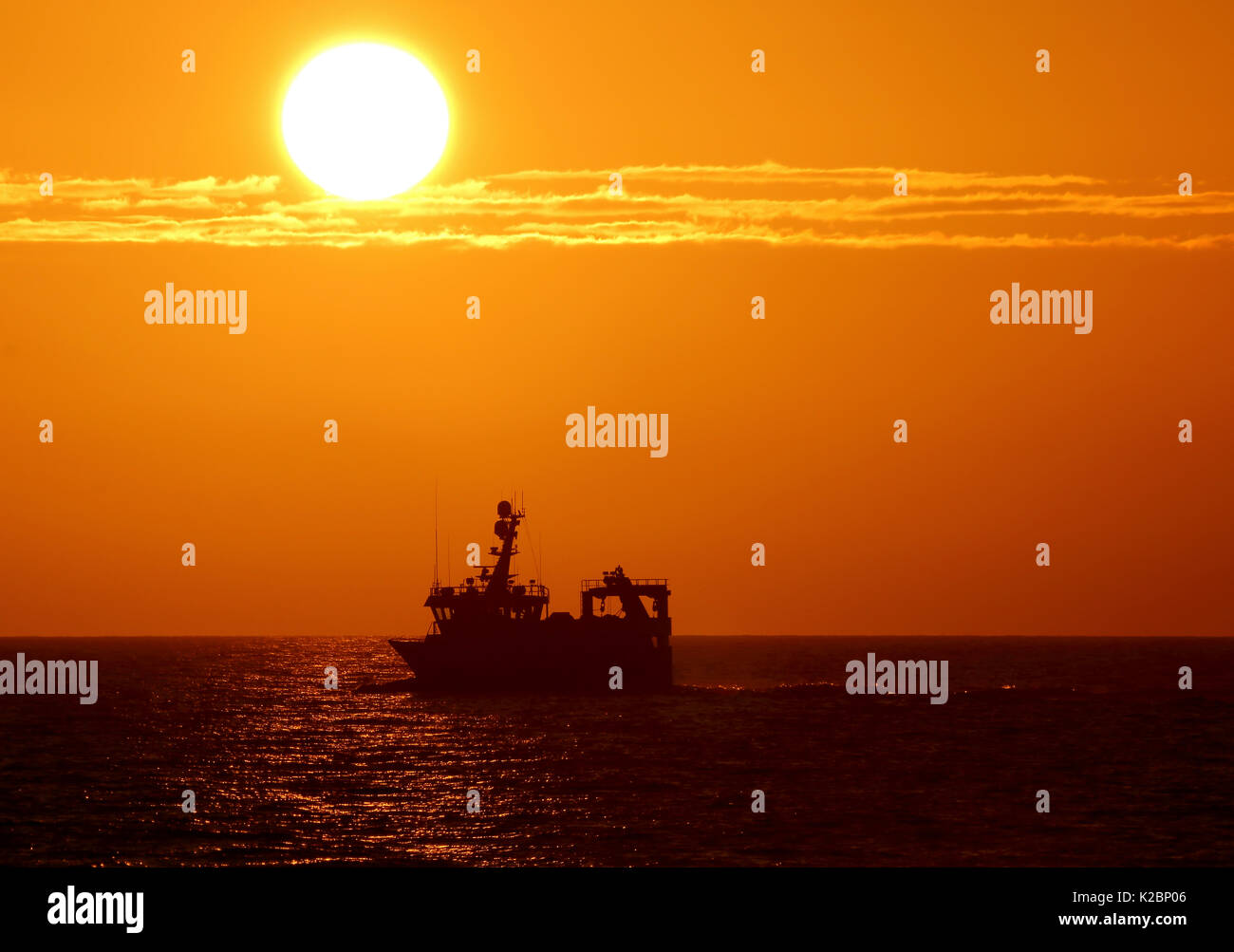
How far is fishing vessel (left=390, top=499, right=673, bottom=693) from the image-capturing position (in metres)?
93.9

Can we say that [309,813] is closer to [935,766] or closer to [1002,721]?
[935,766]

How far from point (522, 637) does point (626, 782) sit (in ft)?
138

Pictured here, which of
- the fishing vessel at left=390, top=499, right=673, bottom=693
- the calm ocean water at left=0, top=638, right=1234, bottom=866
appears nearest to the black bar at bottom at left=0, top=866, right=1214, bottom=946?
the calm ocean water at left=0, top=638, right=1234, bottom=866

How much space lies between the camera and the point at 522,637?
94188mm

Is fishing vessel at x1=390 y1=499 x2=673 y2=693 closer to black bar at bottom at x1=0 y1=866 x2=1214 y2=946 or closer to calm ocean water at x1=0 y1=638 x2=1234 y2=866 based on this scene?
calm ocean water at x1=0 y1=638 x2=1234 y2=866
